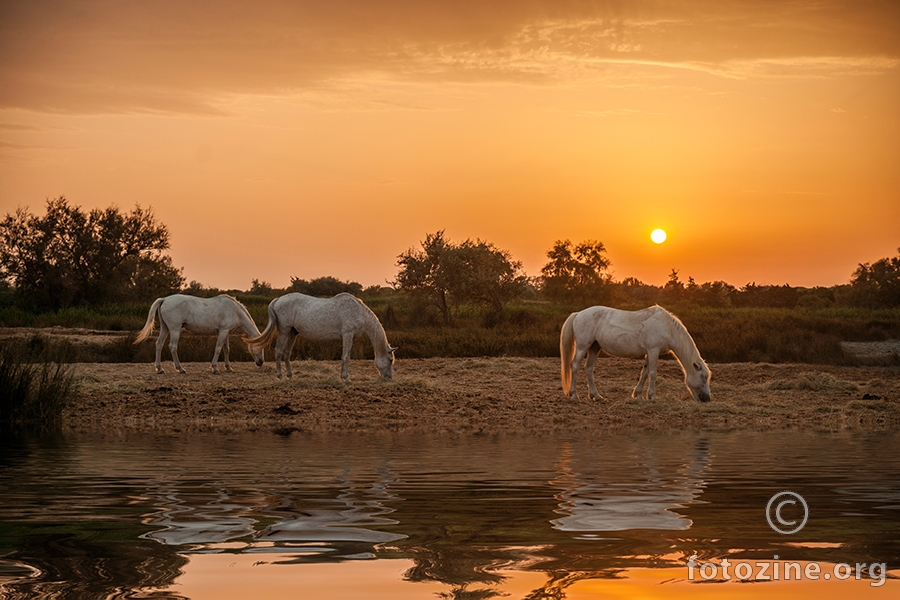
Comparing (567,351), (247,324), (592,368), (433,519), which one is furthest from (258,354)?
(433,519)

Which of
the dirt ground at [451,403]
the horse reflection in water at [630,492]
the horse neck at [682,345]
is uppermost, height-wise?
the horse neck at [682,345]

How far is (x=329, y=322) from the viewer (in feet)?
66.2

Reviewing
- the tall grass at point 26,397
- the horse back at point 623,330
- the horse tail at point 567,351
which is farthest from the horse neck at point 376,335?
the tall grass at point 26,397

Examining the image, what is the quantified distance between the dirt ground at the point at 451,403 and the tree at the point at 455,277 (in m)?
22.5

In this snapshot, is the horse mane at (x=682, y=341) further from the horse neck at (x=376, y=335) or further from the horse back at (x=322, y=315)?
the horse back at (x=322, y=315)

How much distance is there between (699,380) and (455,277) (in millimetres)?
26889

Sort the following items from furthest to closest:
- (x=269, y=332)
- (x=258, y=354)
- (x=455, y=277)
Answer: (x=455, y=277)
(x=258, y=354)
(x=269, y=332)

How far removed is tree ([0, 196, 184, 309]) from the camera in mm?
47094

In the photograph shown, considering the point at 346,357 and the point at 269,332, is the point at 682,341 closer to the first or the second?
the point at 346,357

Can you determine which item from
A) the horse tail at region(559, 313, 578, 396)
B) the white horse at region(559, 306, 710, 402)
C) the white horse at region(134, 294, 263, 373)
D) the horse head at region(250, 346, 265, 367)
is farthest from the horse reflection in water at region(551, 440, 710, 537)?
the white horse at region(134, 294, 263, 373)

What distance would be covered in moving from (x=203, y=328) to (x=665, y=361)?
1124 cm

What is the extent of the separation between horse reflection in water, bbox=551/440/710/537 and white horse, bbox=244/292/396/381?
903 cm

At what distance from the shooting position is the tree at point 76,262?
47.1 meters

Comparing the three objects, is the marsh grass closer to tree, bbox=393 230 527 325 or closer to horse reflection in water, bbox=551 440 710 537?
horse reflection in water, bbox=551 440 710 537
